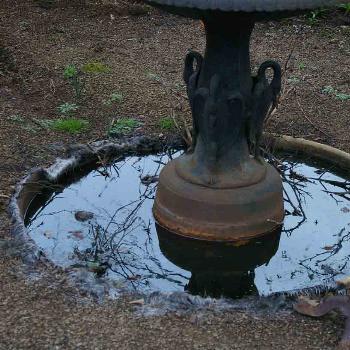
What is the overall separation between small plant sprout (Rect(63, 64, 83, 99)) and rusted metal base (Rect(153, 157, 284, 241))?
6.50 feet

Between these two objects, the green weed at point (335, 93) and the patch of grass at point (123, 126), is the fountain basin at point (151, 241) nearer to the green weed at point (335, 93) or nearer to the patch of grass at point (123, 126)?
the patch of grass at point (123, 126)

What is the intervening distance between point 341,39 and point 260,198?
3.99m

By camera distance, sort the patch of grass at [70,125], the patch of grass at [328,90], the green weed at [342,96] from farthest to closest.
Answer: the patch of grass at [328,90], the green weed at [342,96], the patch of grass at [70,125]

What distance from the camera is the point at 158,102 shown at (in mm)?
6180

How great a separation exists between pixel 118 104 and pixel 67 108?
0.43 meters

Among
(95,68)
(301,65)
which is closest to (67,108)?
(95,68)

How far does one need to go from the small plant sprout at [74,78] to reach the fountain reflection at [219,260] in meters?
2.05

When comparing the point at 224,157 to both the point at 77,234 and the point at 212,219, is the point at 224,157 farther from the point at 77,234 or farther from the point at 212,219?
the point at 77,234

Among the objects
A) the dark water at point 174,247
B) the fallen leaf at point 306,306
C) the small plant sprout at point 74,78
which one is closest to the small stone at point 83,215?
the dark water at point 174,247

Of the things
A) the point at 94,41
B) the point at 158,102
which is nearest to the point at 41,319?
the point at 158,102

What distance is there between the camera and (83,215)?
15.3 feet

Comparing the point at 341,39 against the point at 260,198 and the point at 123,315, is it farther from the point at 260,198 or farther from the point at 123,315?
the point at 123,315

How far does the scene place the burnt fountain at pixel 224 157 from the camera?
4.15 meters

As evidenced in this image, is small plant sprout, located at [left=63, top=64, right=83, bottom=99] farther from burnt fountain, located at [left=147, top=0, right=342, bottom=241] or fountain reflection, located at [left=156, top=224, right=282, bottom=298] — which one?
fountain reflection, located at [left=156, top=224, right=282, bottom=298]
